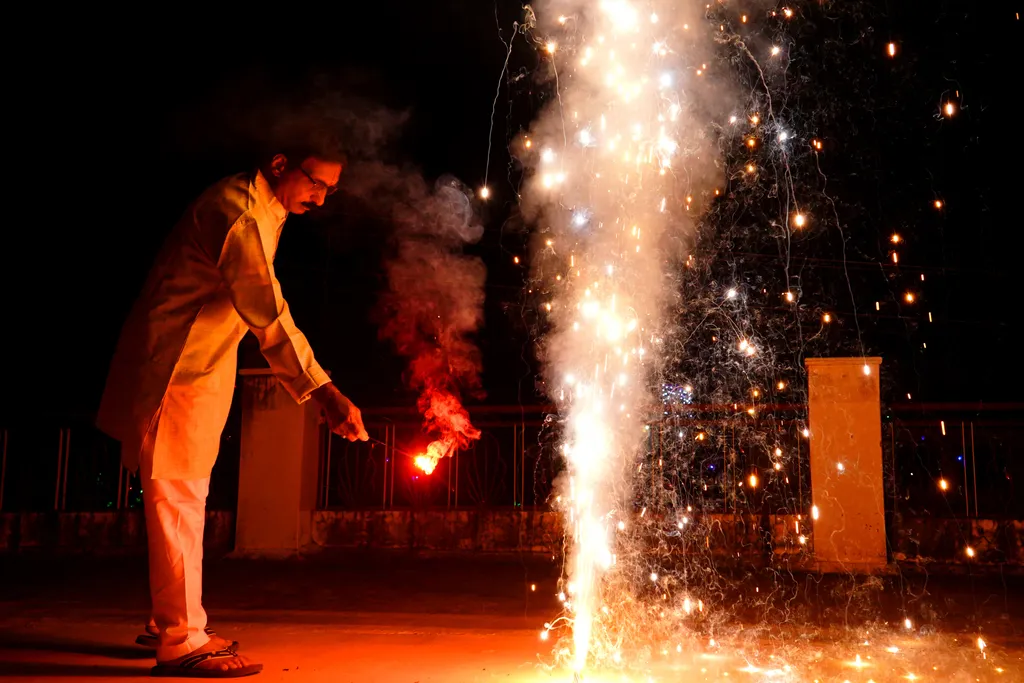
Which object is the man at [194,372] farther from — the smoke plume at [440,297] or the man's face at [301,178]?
the smoke plume at [440,297]

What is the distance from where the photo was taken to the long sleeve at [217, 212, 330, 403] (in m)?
3.30

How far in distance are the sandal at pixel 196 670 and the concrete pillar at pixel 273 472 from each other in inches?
204

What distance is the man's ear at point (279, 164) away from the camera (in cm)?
367

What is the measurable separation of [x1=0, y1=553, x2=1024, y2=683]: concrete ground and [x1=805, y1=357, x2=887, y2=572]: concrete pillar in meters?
0.51

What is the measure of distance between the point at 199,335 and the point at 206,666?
1.31 m

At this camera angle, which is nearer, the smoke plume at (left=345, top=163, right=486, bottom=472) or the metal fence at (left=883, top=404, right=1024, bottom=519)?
the metal fence at (left=883, top=404, right=1024, bottom=519)

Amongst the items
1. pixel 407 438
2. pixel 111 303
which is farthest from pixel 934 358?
pixel 111 303

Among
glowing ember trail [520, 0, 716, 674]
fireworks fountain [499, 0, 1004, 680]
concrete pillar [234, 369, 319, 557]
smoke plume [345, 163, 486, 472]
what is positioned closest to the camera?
fireworks fountain [499, 0, 1004, 680]

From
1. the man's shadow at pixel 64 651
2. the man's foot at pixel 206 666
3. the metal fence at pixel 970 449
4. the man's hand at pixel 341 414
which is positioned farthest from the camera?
the metal fence at pixel 970 449

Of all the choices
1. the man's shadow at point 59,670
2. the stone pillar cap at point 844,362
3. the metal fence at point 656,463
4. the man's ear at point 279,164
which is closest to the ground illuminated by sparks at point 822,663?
the man's shadow at point 59,670

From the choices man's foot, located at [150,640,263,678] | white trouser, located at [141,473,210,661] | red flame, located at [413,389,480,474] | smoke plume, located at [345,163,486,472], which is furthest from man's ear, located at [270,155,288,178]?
red flame, located at [413,389,480,474]

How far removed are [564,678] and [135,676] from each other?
5.57 ft

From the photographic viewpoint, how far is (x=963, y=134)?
10.6m

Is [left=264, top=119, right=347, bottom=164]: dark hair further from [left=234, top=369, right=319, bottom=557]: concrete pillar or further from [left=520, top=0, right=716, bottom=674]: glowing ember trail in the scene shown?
[left=234, top=369, right=319, bottom=557]: concrete pillar
